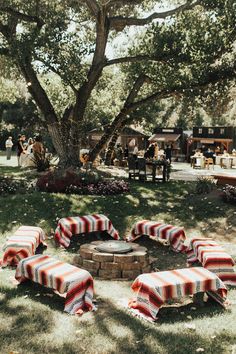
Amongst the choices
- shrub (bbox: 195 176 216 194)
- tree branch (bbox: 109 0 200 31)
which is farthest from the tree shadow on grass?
tree branch (bbox: 109 0 200 31)

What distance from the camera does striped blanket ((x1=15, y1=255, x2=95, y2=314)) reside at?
723 cm

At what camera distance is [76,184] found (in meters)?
16.7

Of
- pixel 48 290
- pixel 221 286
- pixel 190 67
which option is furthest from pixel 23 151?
pixel 221 286

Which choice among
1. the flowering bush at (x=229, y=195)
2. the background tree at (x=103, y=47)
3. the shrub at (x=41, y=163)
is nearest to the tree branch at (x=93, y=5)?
the background tree at (x=103, y=47)

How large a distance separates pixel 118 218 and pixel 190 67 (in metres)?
9.35

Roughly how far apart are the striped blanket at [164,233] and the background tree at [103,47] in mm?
9429

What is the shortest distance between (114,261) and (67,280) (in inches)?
77.5

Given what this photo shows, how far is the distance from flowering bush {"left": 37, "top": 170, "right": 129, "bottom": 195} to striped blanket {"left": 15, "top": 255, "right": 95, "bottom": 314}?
8331 mm

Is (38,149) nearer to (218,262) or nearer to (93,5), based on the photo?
(93,5)

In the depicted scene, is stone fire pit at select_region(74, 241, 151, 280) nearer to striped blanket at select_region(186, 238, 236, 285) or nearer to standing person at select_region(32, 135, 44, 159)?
striped blanket at select_region(186, 238, 236, 285)

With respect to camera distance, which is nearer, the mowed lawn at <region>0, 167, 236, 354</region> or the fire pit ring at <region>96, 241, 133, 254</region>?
the mowed lawn at <region>0, 167, 236, 354</region>

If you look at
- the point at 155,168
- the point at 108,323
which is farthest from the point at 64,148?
the point at 108,323

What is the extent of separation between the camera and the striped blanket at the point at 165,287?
23.0 ft

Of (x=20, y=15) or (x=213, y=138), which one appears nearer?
(x=20, y=15)
